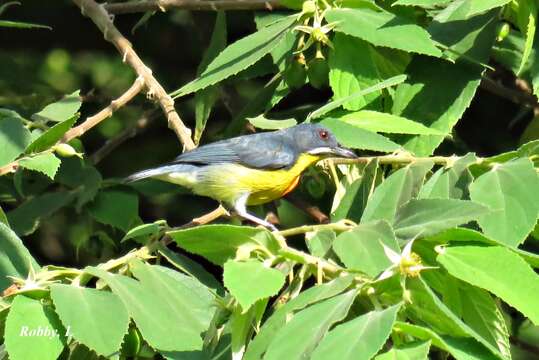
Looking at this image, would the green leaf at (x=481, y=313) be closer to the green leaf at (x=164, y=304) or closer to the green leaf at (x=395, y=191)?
the green leaf at (x=395, y=191)

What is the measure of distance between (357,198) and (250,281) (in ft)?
4.16

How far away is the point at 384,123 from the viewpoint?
418 centimetres

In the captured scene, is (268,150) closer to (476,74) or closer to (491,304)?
(476,74)

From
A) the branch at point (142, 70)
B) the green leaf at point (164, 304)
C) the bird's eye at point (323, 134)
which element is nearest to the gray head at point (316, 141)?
the bird's eye at point (323, 134)

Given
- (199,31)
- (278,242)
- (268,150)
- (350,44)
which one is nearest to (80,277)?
(278,242)

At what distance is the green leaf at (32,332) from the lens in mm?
2897

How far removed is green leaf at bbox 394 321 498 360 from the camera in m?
2.68

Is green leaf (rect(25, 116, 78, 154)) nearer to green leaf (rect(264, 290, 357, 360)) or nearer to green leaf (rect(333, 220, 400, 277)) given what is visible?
green leaf (rect(333, 220, 400, 277))

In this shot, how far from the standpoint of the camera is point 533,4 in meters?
4.18

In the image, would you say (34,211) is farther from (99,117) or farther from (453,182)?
(453,182)

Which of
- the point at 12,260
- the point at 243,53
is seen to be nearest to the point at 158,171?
the point at 243,53

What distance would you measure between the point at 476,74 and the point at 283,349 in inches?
80.6

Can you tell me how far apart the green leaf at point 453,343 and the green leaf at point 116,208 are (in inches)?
91.6

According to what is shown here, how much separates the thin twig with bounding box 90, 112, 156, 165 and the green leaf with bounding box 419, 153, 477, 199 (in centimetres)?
241
